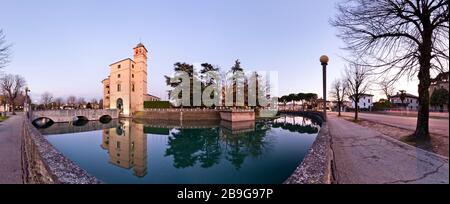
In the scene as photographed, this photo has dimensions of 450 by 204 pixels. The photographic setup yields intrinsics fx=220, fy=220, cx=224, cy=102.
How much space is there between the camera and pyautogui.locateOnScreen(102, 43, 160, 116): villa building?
169 feet

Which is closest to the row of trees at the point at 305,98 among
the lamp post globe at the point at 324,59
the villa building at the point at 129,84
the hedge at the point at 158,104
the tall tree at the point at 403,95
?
the hedge at the point at 158,104

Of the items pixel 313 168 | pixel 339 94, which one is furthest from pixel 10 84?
pixel 339 94

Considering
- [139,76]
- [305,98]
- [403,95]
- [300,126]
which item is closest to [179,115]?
[139,76]

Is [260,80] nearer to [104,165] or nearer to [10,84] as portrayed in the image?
[104,165]

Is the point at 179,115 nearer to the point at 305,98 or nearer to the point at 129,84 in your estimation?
the point at 129,84

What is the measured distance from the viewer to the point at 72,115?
4531cm

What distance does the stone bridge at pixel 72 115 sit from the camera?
135 feet

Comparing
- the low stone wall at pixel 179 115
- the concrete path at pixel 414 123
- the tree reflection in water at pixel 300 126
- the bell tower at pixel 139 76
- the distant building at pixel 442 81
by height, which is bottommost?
the tree reflection in water at pixel 300 126

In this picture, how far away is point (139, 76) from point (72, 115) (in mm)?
16281

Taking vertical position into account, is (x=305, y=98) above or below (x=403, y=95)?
above

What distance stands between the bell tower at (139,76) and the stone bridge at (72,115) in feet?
17.3

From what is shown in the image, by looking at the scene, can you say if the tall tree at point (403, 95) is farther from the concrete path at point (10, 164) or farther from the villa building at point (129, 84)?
the villa building at point (129, 84)

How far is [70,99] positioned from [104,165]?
99394mm
